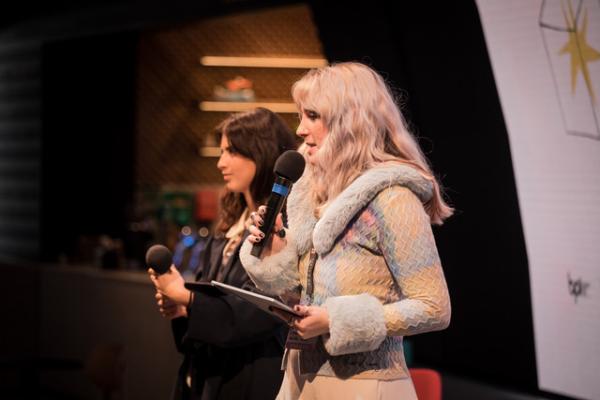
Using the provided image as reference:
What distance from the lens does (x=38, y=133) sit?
7.04 meters

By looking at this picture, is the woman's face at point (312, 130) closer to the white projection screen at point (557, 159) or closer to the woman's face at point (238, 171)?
the woman's face at point (238, 171)

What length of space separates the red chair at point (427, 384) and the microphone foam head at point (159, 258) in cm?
83

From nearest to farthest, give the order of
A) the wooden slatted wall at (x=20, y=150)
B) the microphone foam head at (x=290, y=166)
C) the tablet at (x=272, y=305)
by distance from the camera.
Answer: the tablet at (x=272, y=305)
the microphone foam head at (x=290, y=166)
the wooden slatted wall at (x=20, y=150)

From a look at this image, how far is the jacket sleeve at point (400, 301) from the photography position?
2107 mm

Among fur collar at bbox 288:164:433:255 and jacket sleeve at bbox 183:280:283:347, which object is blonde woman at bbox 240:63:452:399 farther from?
jacket sleeve at bbox 183:280:283:347

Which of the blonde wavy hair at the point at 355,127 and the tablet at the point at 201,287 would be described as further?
the tablet at the point at 201,287

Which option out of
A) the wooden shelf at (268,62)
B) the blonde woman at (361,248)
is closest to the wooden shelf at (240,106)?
the wooden shelf at (268,62)

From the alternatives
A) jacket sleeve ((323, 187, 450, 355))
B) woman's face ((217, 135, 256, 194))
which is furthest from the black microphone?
woman's face ((217, 135, 256, 194))

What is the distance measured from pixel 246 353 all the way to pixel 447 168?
1.36 m

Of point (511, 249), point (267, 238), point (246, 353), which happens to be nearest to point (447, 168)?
point (511, 249)

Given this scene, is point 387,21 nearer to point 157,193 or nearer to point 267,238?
point 267,238

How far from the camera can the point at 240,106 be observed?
24.4 ft

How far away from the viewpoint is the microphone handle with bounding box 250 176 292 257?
2289 millimetres

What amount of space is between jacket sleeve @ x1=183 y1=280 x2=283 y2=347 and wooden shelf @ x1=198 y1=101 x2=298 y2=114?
447 cm
